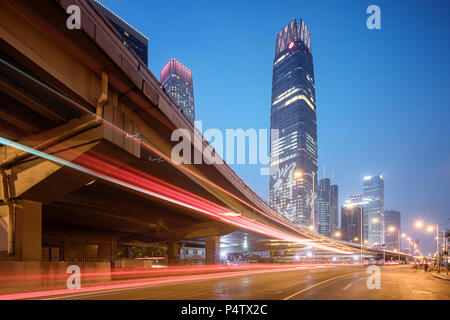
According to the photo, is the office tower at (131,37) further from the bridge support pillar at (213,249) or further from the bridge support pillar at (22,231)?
the bridge support pillar at (22,231)

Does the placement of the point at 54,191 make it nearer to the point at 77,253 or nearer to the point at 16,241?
the point at 16,241

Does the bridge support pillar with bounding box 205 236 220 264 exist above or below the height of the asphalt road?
below

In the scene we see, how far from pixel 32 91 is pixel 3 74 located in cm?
108

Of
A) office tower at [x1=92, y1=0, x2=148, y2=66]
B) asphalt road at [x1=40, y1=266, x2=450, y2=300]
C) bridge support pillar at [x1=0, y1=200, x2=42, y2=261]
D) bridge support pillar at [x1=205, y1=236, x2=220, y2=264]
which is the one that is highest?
office tower at [x1=92, y1=0, x2=148, y2=66]

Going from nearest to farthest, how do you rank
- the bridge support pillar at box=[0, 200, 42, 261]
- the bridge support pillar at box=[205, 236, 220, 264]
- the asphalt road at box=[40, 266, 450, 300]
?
the asphalt road at box=[40, 266, 450, 300]
the bridge support pillar at box=[0, 200, 42, 261]
the bridge support pillar at box=[205, 236, 220, 264]

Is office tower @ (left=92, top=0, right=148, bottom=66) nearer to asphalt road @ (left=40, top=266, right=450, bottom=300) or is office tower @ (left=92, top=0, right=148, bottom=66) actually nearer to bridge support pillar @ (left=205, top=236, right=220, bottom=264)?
bridge support pillar @ (left=205, top=236, right=220, bottom=264)

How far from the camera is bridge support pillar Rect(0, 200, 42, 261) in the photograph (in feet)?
54.5

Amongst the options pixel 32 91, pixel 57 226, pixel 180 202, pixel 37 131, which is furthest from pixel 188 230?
pixel 32 91

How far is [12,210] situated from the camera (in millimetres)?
16969
